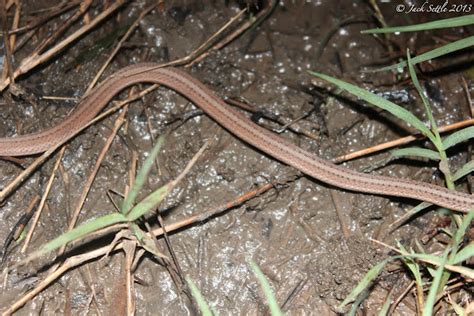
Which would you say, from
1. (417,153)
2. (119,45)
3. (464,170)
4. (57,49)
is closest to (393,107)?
(417,153)

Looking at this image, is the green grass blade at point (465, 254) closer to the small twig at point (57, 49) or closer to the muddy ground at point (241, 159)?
the muddy ground at point (241, 159)

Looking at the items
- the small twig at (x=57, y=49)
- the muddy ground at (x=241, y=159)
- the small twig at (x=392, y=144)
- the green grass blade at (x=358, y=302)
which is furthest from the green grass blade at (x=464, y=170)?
the small twig at (x=57, y=49)

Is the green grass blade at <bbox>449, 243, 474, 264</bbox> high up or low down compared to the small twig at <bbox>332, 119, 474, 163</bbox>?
down

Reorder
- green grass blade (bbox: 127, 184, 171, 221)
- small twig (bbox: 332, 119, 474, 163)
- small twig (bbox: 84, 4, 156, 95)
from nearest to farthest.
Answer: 1. green grass blade (bbox: 127, 184, 171, 221)
2. small twig (bbox: 332, 119, 474, 163)
3. small twig (bbox: 84, 4, 156, 95)

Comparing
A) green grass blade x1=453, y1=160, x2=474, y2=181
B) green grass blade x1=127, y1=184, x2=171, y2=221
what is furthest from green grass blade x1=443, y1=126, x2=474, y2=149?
green grass blade x1=127, y1=184, x2=171, y2=221

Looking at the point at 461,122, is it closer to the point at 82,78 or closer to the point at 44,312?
the point at 82,78

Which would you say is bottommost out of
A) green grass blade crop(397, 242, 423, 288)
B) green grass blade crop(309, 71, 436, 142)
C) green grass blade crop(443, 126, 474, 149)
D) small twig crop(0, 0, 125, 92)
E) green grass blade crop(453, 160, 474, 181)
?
green grass blade crop(397, 242, 423, 288)

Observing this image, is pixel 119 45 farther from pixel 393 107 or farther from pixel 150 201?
pixel 393 107

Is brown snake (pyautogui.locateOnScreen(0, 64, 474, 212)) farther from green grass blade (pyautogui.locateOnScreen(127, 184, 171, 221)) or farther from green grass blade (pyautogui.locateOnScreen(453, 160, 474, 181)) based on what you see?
green grass blade (pyautogui.locateOnScreen(127, 184, 171, 221))
